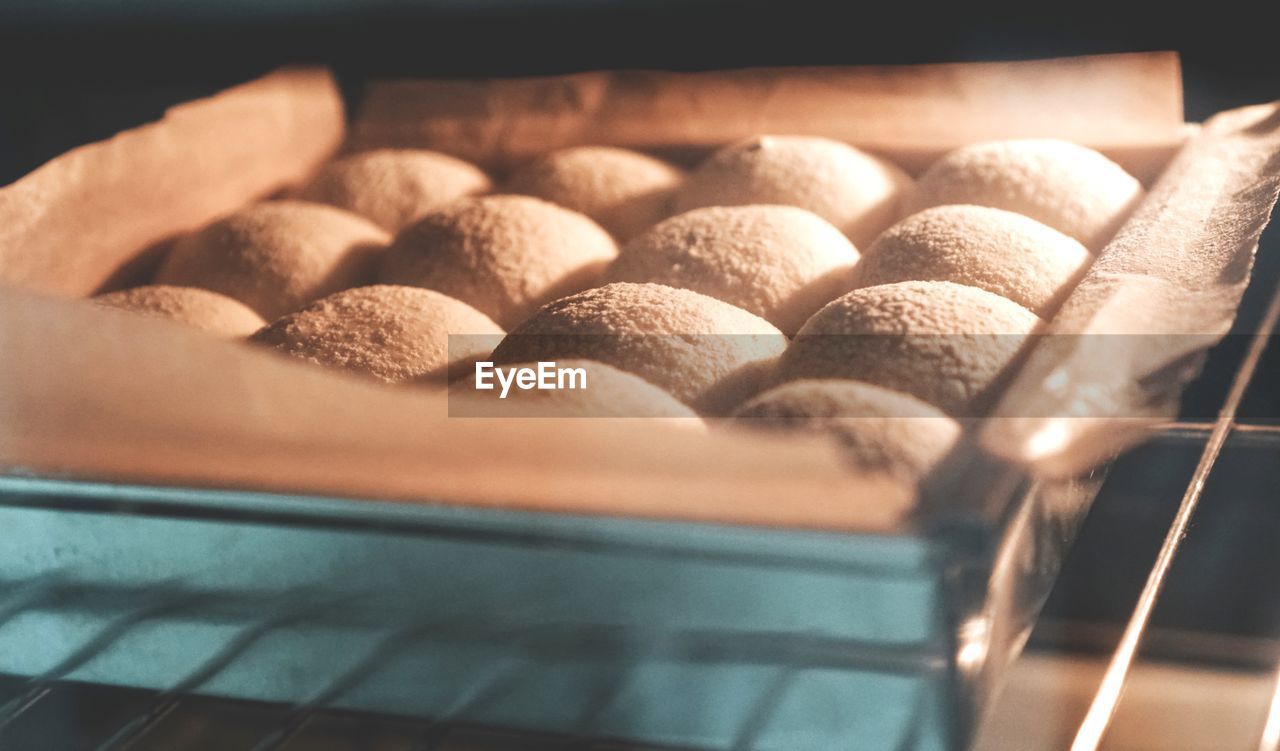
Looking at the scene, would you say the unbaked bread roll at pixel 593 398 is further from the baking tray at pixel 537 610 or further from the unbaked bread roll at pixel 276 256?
the unbaked bread roll at pixel 276 256

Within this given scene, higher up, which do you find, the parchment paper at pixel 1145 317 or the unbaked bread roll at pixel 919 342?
the parchment paper at pixel 1145 317

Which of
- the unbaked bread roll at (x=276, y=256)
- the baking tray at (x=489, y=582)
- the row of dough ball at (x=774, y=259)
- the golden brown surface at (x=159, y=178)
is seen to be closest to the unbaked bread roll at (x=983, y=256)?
the row of dough ball at (x=774, y=259)

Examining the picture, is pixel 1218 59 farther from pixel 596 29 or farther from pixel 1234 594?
pixel 596 29

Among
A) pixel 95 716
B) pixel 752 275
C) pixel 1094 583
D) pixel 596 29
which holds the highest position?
pixel 596 29

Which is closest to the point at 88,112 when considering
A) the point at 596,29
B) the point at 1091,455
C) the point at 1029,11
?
the point at 596,29

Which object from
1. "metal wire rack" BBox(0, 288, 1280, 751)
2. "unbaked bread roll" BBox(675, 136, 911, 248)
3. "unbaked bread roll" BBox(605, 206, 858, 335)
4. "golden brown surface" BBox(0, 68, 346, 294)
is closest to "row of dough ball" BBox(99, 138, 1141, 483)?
"unbaked bread roll" BBox(605, 206, 858, 335)

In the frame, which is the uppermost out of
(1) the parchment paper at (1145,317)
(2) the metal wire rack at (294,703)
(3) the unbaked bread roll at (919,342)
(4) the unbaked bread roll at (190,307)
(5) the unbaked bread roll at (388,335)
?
(1) the parchment paper at (1145,317)
